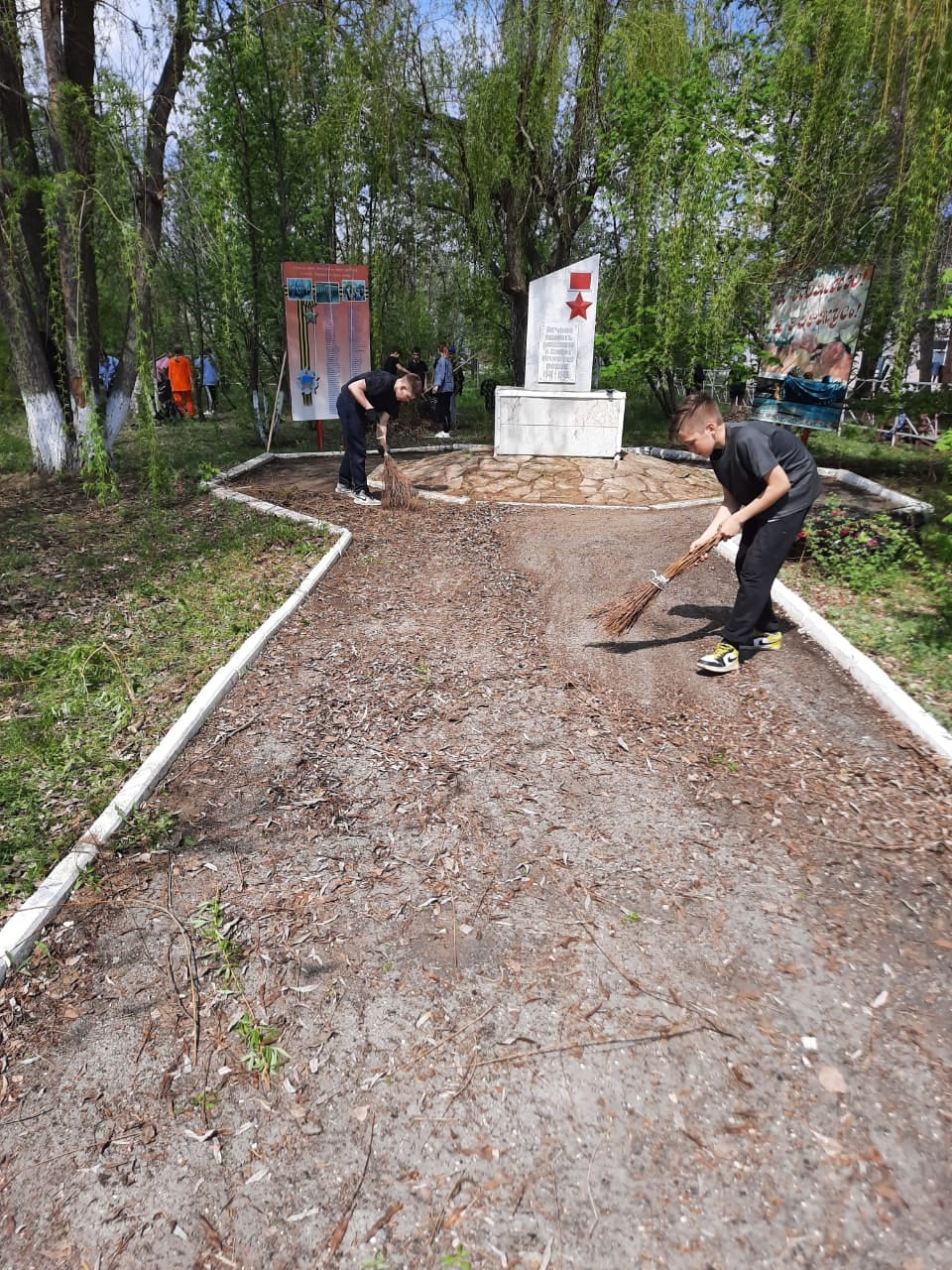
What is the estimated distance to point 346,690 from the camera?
4688 mm

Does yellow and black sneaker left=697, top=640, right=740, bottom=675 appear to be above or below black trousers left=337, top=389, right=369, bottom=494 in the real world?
below

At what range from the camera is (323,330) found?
477 inches

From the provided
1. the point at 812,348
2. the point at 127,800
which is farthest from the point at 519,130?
the point at 127,800

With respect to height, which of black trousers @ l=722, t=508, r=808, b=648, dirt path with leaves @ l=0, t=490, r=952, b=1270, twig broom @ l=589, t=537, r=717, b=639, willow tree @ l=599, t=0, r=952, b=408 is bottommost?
dirt path with leaves @ l=0, t=490, r=952, b=1270

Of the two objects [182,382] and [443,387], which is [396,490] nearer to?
[443,387]

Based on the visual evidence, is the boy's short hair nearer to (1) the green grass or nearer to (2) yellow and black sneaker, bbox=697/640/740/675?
(2) yellow and black sneaker, bbox=697/640/740/675

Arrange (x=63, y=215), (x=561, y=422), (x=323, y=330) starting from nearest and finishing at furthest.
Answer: (x=63, y=215) < (x=561, y=422) < (x=323, y=330)

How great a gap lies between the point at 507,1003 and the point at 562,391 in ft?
32.5

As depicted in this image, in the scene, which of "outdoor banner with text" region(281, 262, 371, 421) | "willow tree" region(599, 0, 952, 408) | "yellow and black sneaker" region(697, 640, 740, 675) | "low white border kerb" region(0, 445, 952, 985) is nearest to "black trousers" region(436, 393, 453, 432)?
"outdoor banner with text" region(281, 262, 371, 421)

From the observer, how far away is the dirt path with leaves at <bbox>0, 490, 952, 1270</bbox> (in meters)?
1.91

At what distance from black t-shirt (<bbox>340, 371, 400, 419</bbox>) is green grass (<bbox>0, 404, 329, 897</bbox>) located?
1799 millimetres

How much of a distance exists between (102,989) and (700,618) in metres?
4.51

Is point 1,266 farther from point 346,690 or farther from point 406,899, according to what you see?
point 406,899

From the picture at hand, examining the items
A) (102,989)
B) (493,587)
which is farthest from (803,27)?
(102,989)
